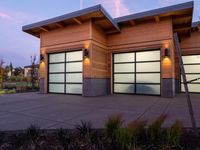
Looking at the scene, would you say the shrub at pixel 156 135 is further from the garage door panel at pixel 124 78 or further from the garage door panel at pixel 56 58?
the garage door panel at pixel 56 58

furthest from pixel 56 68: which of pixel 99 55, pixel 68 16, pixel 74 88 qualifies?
pixel 68 16

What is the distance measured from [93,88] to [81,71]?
4.60ft

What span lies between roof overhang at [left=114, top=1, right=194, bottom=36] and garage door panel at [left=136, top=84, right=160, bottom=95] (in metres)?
4.03

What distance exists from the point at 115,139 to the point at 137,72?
8816 millimetres

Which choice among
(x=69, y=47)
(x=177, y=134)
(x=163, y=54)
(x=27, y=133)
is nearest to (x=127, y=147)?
(x=177, y=134)

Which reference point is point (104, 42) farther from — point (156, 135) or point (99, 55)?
point (156, 135)

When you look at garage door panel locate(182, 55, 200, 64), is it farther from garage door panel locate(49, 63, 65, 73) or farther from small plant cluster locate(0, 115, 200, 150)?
small plant cluster locate(0, 115, 200, 150)

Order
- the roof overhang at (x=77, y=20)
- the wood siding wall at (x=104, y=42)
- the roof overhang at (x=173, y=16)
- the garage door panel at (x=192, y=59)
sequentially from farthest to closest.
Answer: the garage door panel at (x=192, y=59) → the wood siding wall at (x=104, y=42) → the roof overhang at (x=77, y=20) → the roof overhang at (x=173, y=16)

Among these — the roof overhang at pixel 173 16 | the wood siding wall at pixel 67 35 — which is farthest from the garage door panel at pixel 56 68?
the roof overhang at pixel 173 16

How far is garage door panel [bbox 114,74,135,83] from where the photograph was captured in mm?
11453

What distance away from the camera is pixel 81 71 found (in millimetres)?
10820

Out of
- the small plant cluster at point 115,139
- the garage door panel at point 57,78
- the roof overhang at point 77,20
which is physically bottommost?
the small plant cluster at point 115,139

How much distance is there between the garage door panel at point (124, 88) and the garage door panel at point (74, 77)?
8.99 feet

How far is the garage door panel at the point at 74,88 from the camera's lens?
1090 cm
